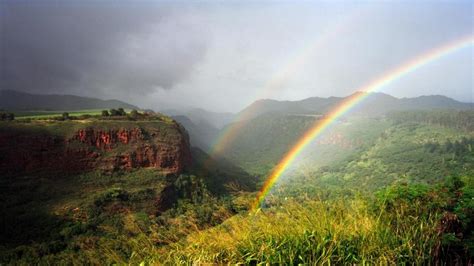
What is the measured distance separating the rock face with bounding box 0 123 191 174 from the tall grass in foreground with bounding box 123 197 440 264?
2426 inches

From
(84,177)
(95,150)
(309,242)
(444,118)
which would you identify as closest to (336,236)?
(309,242)

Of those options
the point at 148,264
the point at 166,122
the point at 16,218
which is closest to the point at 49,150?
the point at 16,218

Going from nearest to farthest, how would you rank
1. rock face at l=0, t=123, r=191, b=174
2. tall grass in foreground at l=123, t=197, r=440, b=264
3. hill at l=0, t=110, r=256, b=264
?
tall grass in foreground at l=123, t=197, r=440, b=264 → hill at l=0, t=110, r=256, b=264 → rock face at l=0, t=123, r=191, b=174

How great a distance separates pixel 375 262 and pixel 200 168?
3227 inches

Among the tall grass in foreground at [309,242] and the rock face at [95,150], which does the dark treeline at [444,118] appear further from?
the tall grass in foreground at [309,242]

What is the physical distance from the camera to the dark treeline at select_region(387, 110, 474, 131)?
108 metres

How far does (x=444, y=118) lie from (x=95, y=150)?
4895 inches

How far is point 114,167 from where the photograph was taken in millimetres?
62531

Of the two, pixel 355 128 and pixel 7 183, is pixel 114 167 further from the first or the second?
pixel 355 128

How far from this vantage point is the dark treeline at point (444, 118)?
108 meters

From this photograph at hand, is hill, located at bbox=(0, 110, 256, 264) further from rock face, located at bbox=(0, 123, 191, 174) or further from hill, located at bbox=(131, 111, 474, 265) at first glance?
hill, located at bbox=(131, 111, 474, 265)

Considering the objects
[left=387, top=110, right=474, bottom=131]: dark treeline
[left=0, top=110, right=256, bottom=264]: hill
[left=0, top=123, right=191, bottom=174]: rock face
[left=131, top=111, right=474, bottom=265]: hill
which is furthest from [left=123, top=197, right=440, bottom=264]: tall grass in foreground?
[left=387, top=110, right=474, bottom=131]: dark treeline

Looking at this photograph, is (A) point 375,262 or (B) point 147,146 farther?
(B) point 147,146

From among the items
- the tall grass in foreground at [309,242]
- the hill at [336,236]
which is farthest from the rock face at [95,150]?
the hill at [336,236]
